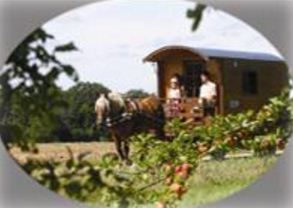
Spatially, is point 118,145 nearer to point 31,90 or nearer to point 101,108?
point 101,108

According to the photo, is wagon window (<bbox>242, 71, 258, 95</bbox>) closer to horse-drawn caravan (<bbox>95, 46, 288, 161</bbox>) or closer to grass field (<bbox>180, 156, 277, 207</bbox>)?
horse-drawn caravan (<bbox>95, 46, 288, 161</bbox>)

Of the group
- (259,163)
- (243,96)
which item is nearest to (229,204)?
(259,163)

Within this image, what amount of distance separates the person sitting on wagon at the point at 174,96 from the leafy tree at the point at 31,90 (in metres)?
0.22

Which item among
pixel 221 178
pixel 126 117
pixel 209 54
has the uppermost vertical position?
pixel 209 54

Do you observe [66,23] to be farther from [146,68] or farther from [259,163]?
[259,163]

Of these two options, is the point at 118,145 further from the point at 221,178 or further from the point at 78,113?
the point at 221,178

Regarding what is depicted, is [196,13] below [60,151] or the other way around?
the other way around

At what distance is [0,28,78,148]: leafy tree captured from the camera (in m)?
2.18

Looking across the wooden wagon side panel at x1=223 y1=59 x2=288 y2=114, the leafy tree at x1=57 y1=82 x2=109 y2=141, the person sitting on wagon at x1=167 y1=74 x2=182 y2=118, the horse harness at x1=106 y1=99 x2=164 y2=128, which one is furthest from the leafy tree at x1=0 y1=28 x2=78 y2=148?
the wooden wagon side panel at x1=223 y1=59 x2=288 y2=114

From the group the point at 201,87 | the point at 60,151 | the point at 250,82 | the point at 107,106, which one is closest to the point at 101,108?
the point at 107,106

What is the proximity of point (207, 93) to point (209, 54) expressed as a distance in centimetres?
9

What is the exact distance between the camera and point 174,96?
223 centimetres

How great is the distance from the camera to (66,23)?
2.21 meters

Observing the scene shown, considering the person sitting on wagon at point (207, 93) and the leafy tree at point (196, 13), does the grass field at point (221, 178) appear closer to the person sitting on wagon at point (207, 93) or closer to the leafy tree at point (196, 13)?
the person sitting on wagon at point (207, 93)
